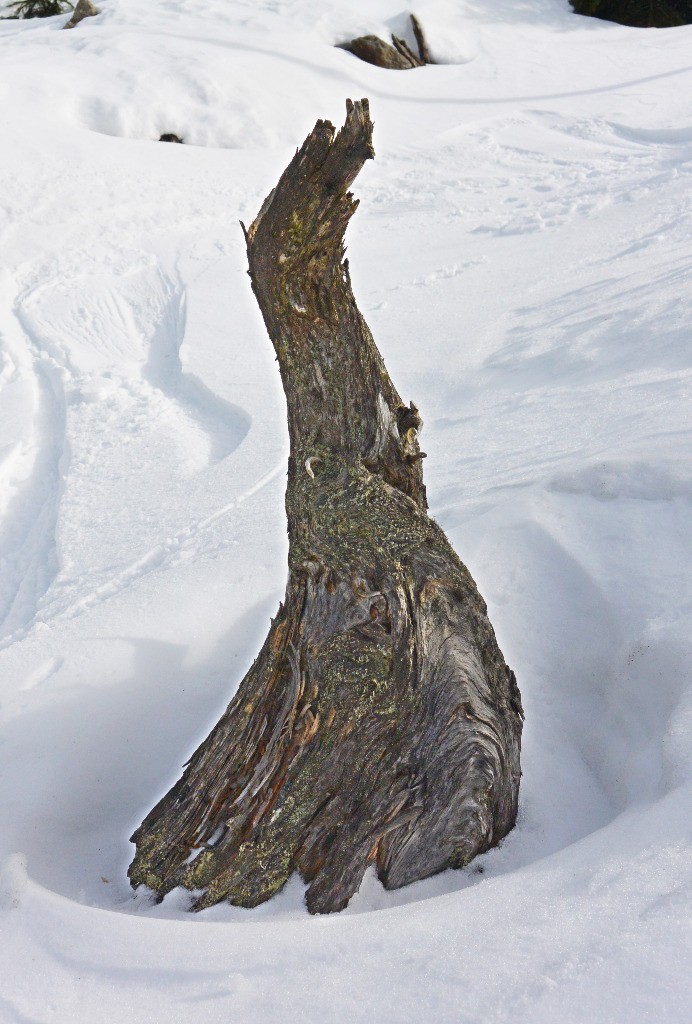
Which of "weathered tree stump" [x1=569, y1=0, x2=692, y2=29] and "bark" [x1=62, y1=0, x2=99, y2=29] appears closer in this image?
"bark" [x1=62, y1=0, x2=99, y2=29]

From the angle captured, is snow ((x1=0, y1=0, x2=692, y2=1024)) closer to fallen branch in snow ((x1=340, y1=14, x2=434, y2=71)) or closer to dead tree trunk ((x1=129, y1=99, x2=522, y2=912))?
Result: dead tree trunk ((x1=129, y1=99, x2=522, y2=912))

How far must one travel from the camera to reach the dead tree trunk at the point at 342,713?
1.89 meters

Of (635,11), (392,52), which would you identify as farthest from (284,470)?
(635,11)

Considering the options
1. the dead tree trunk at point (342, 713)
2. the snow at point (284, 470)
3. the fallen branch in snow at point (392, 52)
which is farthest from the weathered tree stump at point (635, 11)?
the dead tree trunk at point (342, 713)

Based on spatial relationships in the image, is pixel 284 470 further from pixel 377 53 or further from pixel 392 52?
pixel 392 52

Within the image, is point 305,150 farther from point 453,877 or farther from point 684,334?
point 684,334

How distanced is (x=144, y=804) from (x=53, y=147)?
7115 millimetres

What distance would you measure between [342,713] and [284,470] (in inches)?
97.8

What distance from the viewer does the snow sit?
5.08 ft

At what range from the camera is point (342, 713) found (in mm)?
1916

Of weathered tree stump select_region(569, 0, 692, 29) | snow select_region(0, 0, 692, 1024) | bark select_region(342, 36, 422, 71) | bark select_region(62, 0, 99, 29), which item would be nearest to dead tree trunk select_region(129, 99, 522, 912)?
snow select_region(0, 0, 692, 1024)

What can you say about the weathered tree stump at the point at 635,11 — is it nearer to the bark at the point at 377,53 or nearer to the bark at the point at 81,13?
the bark at the point at 377,53

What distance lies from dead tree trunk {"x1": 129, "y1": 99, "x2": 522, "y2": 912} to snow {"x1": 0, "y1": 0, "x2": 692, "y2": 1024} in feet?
0.31

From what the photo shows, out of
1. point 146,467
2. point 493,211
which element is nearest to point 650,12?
point 493,211
